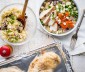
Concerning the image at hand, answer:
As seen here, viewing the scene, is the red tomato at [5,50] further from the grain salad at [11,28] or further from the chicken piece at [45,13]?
the chicken piece at [45,13]

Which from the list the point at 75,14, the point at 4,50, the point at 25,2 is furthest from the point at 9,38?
the point at 75,14

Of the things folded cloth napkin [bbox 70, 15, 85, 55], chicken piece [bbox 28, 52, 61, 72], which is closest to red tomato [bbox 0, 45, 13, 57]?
chicken piece [bbox 28, 52, 61, 72]

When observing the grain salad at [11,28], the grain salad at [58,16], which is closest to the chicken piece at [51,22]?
the grain salad at [58,16]

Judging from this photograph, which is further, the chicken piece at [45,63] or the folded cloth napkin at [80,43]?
the folded cloth napkin at [80,43]

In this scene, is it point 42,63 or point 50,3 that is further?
point 50,3

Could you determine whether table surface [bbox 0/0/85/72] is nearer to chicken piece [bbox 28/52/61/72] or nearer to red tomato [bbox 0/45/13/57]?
red tomato [bbox 0/45/13/57]

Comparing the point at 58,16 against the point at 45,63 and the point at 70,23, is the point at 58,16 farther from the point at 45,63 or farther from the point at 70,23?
the point at 45,63

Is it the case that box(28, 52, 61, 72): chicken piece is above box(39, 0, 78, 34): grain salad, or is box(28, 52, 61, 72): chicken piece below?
below

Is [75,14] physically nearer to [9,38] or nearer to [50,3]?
[50,3]
